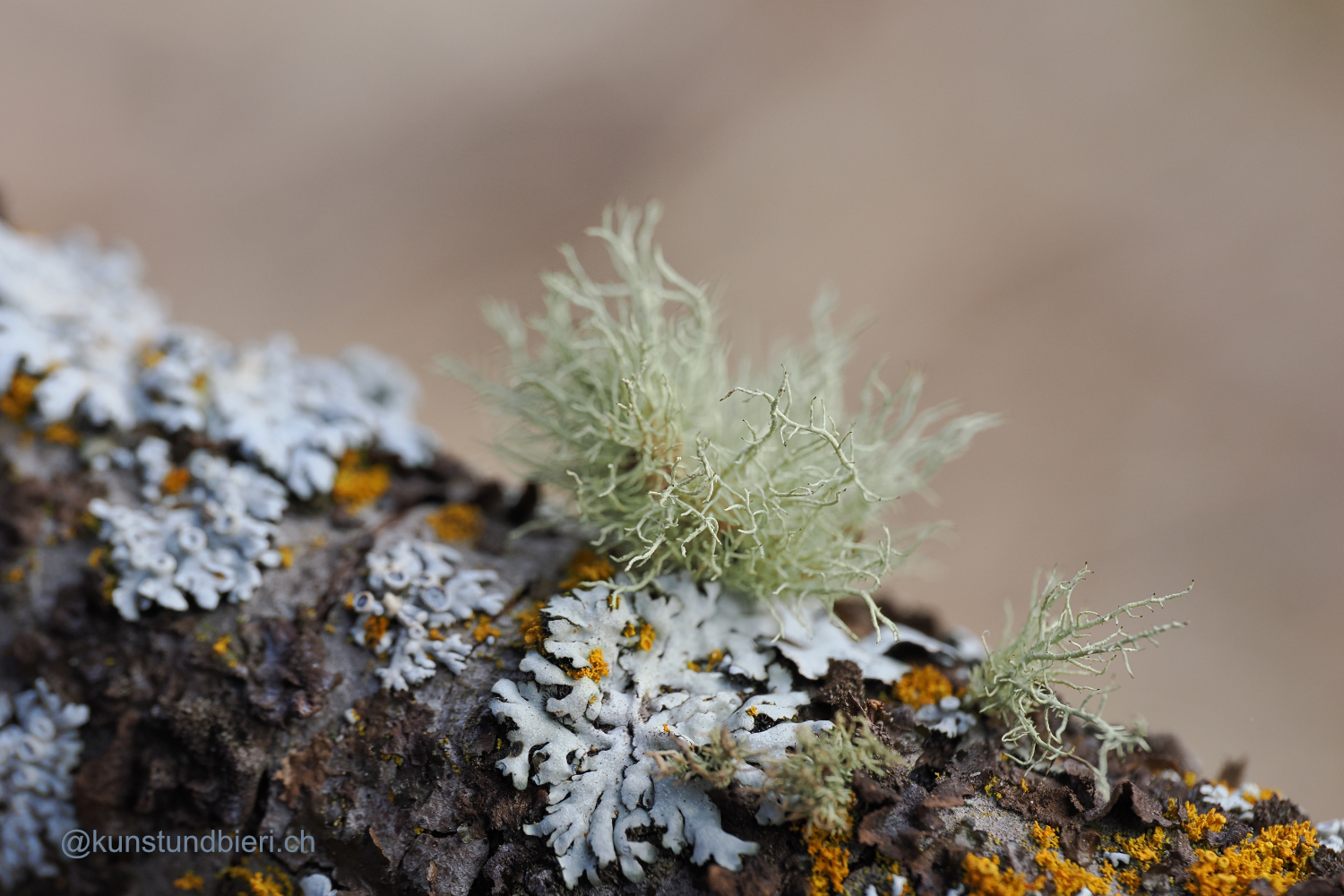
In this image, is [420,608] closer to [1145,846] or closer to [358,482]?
[358,482]

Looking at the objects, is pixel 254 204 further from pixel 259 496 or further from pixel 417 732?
pixel 417 732

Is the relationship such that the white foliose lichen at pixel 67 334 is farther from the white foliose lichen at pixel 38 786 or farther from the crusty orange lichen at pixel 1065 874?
the crusty orange lichen at pixel 1065 874

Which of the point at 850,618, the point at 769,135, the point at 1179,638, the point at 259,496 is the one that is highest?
the point at 769,135

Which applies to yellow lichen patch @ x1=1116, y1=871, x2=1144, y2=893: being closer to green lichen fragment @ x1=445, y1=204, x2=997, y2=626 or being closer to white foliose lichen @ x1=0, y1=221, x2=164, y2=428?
green lichen fragment @ x1=445, y1=204, x2=997, y2=626

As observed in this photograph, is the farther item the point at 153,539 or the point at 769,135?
the point at 769,135

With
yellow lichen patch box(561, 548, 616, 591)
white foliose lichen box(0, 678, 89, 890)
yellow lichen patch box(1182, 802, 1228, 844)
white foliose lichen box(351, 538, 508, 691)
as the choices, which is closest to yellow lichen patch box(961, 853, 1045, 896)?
yellow lichen patch box(1182, 802, 1228, 844)

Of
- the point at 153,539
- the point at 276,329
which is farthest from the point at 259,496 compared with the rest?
the point at 276,329

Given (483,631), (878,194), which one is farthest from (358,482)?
(878,194)
